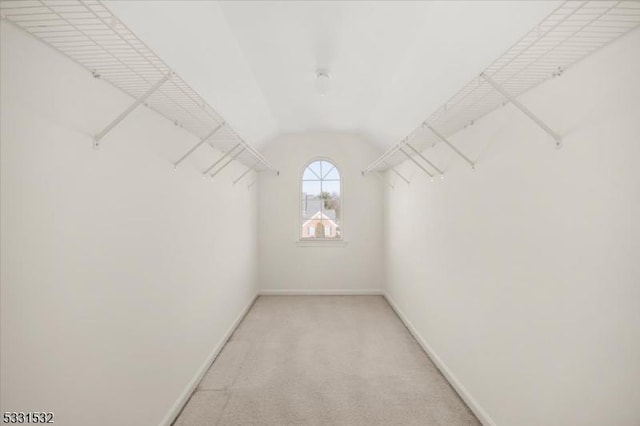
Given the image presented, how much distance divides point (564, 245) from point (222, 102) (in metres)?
2.54

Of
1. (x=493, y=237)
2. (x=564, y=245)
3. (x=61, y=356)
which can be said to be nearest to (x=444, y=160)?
(x=493, y=237)

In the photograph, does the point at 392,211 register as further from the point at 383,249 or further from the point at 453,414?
the point at 453,414

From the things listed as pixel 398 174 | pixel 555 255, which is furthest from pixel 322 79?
pixel 555 255

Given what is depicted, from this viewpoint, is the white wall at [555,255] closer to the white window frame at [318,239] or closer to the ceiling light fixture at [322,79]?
the ceiling light fixture at [322,79]

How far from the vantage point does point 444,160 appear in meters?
2.77

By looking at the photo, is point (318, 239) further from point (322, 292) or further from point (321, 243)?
point (322, 292)

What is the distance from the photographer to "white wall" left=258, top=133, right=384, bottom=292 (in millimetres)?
5145

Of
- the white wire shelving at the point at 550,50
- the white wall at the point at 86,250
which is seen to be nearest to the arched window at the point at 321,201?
the white wall at the point at 86,250

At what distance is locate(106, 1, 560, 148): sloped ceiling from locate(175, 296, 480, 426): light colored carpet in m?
2.25

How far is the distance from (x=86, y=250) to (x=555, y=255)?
2069 mm

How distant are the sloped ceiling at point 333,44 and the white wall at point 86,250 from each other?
461mm

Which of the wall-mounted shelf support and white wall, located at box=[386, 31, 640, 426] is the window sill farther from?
white wall, located at box=[386, 31, 640, 426]

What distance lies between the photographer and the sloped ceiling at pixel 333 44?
153 cm

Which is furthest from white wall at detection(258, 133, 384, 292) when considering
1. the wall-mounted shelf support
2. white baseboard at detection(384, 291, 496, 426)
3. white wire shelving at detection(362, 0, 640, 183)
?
white wire shelving at detection(362, 0, 640, 183)
